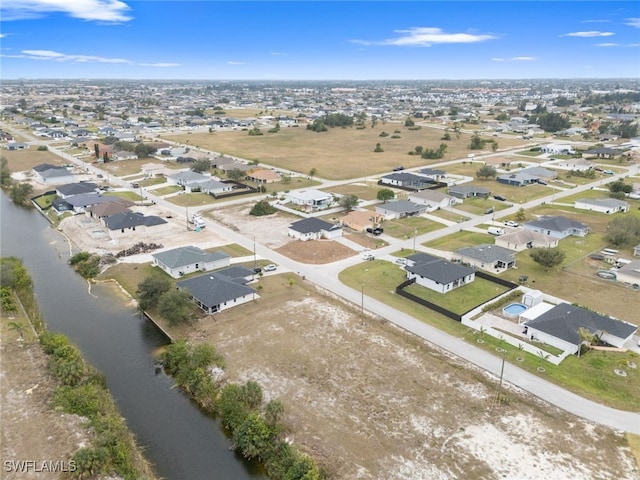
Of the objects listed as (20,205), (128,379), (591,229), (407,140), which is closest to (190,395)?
(128,379)

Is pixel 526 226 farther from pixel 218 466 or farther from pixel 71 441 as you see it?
pixel 71 441

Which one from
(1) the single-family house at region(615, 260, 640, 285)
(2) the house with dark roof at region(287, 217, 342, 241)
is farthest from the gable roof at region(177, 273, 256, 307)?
(1) the single-family house at region(615, 260, 640, 285)

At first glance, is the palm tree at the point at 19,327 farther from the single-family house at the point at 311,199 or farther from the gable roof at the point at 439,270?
the single-family house at the point at 311,199

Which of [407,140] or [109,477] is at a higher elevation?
[407,140]

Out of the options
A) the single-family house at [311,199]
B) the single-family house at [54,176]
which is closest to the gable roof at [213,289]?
the single-family house at [311,199]

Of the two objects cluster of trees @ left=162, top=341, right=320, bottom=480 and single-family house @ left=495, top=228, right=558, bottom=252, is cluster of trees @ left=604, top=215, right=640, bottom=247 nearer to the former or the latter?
single-family house @ left=495, top=228, right=558, bottom=252

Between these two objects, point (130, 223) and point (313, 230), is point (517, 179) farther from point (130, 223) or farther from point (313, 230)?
point (130, 223)

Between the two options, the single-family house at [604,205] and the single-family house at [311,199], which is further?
the single-family house at [311,199]
